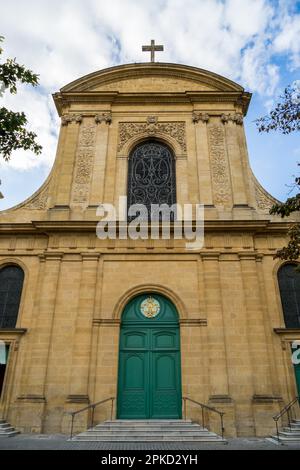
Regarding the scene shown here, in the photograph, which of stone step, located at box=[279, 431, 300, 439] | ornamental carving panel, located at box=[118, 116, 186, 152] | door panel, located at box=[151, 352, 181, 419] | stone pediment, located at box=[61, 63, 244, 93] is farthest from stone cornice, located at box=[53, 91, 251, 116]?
stone step, located at box=[279, 431, 300, 439]

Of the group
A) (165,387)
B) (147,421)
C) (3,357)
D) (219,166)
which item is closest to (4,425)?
(3,357)

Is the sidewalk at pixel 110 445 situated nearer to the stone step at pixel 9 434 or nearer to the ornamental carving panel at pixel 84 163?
the stone step at pixel 9 434

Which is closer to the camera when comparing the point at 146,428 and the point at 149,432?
the point at 149,432

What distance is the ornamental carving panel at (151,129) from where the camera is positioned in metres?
13.8

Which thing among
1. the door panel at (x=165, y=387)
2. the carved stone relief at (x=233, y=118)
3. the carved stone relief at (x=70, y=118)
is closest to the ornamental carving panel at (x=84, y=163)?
the carved stone relief at (x=70, y=118)

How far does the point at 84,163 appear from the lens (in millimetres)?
13250

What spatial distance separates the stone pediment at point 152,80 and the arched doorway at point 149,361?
29.1 feet

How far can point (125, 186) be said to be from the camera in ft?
42.0

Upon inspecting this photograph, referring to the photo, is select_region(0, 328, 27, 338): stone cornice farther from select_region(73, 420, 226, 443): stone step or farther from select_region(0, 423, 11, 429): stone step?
select_region(73, 420, 226, 443): stone step

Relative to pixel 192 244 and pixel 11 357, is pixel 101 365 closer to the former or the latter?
pixel 11 357

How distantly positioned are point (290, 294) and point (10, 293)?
28.3 feet

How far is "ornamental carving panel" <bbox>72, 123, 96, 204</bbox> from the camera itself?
12.7 metres

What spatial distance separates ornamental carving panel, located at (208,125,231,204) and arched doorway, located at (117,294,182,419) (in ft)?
13.8

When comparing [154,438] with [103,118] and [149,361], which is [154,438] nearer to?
[149,361]
